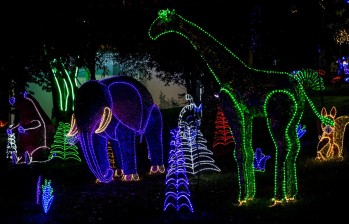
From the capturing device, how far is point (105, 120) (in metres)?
12.2

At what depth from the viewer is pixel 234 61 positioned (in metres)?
9.38

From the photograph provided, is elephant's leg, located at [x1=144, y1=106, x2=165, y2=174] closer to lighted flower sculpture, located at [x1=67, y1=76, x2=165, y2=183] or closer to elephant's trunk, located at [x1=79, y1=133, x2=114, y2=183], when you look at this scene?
lighted flower sculpture, located at [x1=67, y1=76, x2=165, y2=183]

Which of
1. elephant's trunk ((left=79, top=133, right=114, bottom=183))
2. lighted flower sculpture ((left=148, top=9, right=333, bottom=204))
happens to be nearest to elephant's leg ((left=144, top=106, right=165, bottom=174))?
elephant's trunk ((left=79, top=133, right=114, bottom=183))

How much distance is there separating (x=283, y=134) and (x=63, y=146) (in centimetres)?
966

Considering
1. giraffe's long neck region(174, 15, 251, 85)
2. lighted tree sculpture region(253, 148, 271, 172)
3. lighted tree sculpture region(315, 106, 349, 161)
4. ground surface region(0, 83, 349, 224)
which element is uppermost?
giraffe's long neck region(174, 15, 251, 85)

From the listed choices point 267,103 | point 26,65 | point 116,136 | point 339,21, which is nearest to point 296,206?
point 267,103

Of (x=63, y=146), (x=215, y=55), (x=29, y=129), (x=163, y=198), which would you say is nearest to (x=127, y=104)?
(x=163, y=198)

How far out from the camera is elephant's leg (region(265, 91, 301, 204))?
885cm

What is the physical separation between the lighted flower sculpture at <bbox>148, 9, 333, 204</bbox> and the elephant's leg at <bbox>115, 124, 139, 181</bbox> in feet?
12.0

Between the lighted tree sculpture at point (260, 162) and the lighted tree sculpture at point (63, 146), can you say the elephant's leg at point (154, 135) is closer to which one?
the lighted tree sculpture at point (260, 162)

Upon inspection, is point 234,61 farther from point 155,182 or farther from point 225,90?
point 155,182

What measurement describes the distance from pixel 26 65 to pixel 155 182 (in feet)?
17.6

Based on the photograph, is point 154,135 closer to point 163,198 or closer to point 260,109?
point 163,198

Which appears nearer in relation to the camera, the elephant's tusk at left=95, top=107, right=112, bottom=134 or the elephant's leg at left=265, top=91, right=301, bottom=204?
the elephant's leg at left=265, top=91, right=301, bottom=204
